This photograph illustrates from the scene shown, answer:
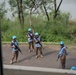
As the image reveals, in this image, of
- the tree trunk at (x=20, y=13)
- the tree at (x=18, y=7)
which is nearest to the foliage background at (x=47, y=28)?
the tree trunk at (x=20, y=13)

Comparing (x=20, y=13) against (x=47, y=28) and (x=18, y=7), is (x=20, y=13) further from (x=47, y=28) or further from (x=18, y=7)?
(x=47, y=28)

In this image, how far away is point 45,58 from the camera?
412 inches

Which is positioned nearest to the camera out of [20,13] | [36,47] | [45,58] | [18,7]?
[36,47]

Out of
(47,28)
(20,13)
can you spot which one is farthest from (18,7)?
(47,28)

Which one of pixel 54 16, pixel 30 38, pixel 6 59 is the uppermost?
pixel 54 16

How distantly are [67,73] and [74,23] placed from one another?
447 inches

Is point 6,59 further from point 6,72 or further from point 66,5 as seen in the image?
point 66,5

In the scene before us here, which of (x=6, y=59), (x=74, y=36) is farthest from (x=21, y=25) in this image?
(x=6, y=59)

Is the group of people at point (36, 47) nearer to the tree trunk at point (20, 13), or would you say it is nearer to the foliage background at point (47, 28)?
the foliage background at point (47, 28)

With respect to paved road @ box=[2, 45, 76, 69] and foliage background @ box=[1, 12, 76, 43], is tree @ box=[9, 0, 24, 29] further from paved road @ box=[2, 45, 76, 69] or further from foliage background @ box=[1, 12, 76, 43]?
paved road @ box=[2, 45, 76, 69]

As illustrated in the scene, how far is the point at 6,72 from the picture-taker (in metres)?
6.02

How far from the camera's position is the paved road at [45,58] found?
9641 mm

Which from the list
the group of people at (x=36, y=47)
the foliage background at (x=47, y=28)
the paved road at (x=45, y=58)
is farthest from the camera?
the foliage background at (x=47, y=28)

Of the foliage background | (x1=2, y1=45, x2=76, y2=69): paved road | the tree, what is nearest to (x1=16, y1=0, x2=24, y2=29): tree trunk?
the tree
